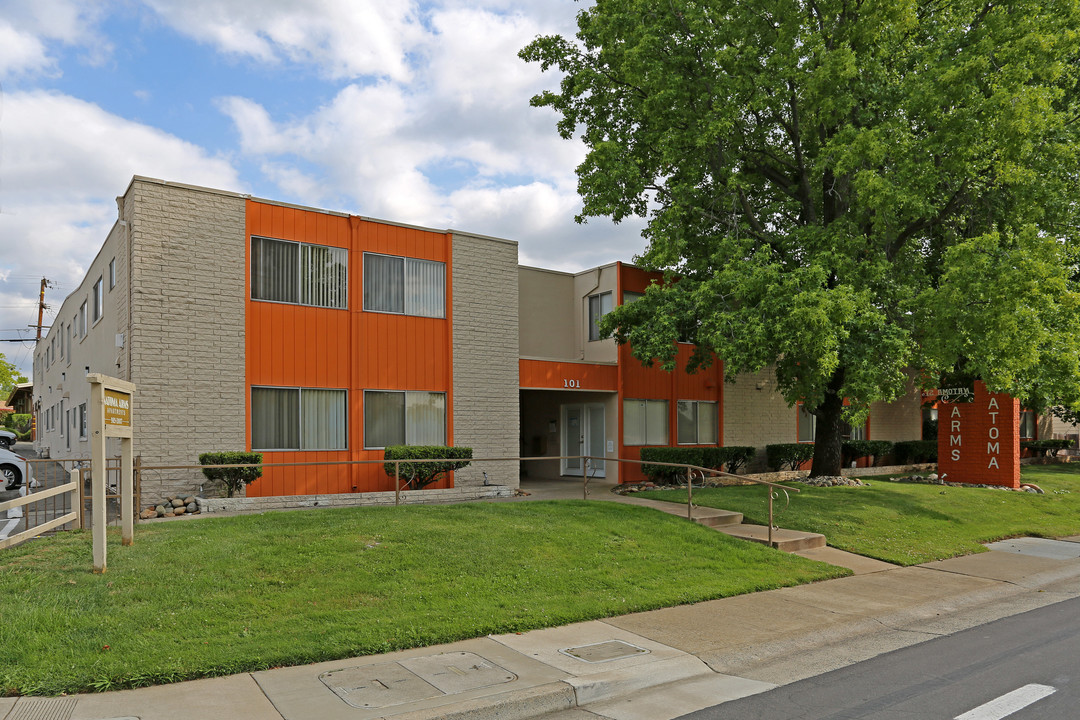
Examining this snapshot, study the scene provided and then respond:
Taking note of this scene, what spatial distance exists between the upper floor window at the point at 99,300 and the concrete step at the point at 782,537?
16457mm

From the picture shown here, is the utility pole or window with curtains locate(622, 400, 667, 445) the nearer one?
window with curtains locate(622, 400, 667, 445)

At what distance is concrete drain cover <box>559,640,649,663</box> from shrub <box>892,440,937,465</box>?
962 inches

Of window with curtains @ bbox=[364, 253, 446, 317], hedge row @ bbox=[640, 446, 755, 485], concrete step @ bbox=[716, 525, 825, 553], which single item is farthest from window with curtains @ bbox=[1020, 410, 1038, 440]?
window with curtains @ bbox=[364, 253, 446, 317]

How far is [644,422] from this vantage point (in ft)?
78.0

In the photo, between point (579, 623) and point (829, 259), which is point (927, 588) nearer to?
point (579, 623)

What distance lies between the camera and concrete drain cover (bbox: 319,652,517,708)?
19.1 ft

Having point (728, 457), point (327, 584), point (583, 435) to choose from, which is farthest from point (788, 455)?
point (327, 584)

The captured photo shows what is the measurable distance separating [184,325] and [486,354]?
728cm

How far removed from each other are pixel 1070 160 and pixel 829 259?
17.4 ft

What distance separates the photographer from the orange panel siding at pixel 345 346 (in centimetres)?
1684

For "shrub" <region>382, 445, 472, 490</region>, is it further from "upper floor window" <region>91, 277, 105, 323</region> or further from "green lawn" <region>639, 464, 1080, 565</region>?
"upper floor window" <region>91, 277, 105, 323</region>

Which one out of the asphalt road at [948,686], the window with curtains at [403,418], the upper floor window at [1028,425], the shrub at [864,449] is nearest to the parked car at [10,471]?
the window with curtains at [403,418]

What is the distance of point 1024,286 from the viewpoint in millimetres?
14516

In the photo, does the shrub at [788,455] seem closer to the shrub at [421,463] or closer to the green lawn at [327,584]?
the shrub at [421,463]
